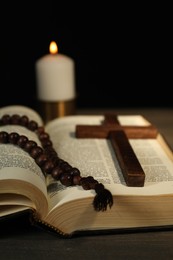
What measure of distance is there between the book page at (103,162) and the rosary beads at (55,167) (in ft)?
0.05

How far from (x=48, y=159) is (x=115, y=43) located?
0.89 meters

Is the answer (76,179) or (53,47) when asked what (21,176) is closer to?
(76,179)

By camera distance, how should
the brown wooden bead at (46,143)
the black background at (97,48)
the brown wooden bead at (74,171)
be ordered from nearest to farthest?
1. the brown wooden bead at (74,171)
2. the brown wooden bead at (46,143)
3. the black background at (97,48)

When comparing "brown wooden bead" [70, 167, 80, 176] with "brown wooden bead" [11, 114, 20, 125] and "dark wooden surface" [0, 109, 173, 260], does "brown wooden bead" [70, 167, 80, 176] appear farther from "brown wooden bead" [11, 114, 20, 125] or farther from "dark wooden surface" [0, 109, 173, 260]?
"brown wooden bead" [11, 114, 20, 125]

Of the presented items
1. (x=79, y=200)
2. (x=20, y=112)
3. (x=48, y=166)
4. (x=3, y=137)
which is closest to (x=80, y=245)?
(x=79, y=200)

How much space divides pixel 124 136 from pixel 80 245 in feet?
1.08

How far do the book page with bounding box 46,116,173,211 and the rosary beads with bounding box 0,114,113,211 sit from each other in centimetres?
1

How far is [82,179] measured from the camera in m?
0.64

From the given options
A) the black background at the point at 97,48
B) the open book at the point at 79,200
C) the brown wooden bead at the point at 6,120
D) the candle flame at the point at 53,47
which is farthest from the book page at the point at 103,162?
the black background at the point at 97,48

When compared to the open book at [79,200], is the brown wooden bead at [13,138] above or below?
above

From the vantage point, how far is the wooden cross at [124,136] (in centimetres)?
64

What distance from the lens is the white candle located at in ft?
3.86

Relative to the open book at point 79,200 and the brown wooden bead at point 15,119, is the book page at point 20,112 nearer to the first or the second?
the brown wooden bead at point 15,119

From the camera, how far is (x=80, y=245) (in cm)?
58
